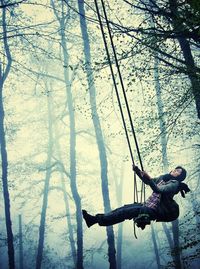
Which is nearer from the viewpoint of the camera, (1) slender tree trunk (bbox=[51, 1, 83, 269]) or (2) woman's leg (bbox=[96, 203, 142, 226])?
(2) woman's leg (bbox=[96, 203, 142, 226])

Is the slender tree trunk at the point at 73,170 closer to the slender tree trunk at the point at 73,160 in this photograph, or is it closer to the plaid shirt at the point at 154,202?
the slender tree trunk at the point at 73,160

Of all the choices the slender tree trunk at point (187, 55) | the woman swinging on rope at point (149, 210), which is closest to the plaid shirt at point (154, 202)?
the woman swinging on rope at point (149, 210)

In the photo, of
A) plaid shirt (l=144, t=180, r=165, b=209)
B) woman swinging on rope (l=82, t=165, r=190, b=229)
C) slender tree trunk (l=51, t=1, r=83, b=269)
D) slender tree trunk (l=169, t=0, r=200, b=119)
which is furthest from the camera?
slender tree trunk (l=51, t=1, r=83, b=269)

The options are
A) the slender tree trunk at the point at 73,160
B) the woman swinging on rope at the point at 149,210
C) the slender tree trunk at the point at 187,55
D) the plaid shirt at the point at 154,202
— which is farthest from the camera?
the slender tree trunk at the point at 73,160

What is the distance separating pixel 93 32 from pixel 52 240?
40.8m

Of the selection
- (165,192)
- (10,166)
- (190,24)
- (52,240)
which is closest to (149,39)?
(190,24)

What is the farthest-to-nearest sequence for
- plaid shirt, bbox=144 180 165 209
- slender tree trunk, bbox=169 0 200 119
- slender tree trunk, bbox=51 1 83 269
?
slender tree trunk, bbox=51 1 83 269 → slender tree trunk, bbox=169 0 200 119 → plaid shirt, bbox=144 180 165 209

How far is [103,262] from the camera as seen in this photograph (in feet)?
118

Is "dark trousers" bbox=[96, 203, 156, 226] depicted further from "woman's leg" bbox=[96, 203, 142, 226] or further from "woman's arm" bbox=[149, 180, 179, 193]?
"woman's arm" bbox=[149, 180, 179, 193]

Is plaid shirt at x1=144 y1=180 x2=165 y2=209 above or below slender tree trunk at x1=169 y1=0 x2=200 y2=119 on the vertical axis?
below

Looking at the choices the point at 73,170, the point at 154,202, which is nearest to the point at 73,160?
the point at 73,170

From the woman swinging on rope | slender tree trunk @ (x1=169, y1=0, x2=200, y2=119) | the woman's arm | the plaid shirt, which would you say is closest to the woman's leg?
the woman swinging on rope

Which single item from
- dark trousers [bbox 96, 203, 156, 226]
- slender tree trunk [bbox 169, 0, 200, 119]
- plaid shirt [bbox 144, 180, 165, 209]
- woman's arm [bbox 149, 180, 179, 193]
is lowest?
dark trousers [bbox 96, 203, 156, 226]

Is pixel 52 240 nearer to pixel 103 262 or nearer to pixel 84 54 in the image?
pixel 103 262
